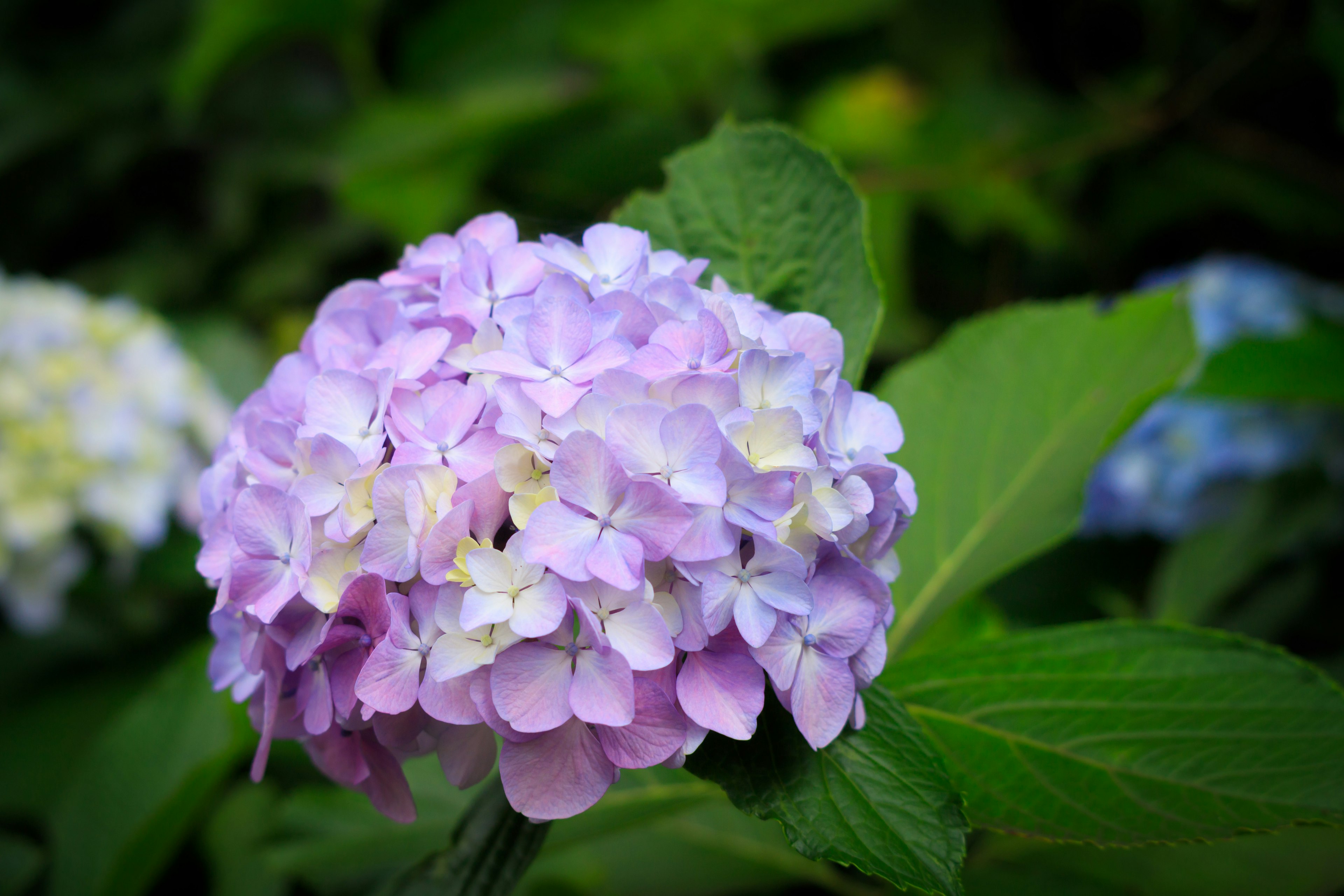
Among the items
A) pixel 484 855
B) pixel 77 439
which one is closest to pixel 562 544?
pixel 484 855

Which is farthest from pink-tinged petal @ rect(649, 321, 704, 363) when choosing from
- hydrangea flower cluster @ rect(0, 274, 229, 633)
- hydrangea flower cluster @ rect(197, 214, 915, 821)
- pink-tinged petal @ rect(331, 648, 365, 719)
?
hydrangea flower cluster @ rect(0, 274, 229, 633)

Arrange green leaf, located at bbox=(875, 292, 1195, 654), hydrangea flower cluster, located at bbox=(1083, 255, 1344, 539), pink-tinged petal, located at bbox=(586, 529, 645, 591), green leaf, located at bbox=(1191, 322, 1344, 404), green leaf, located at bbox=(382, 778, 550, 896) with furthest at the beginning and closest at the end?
hydrangea flower cluster, located at bbox=(1083, 255, 1344, 539), green leaf, located at bbox=(1191, 322, 1344, 404), green leaf, located at bbox=(875, 292, 1195, 654), green leaf, located at bbox=(382, 778, 550, 896), pink-tinged petal, located at bbox=(586, 529, 645, 591)

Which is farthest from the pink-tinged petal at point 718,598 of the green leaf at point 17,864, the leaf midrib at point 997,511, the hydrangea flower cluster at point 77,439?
the hydrangea flower cluster at point 77,439

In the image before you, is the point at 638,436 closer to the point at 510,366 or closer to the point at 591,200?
the point at 510,366

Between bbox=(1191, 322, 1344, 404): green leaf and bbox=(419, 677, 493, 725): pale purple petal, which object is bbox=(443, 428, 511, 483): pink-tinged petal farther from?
bbox=(1191, 322, 1344, 404): green leaf

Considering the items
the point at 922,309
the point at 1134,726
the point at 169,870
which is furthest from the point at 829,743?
the point at 922,309

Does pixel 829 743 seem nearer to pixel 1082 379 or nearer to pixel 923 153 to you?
pixel 1082 379
